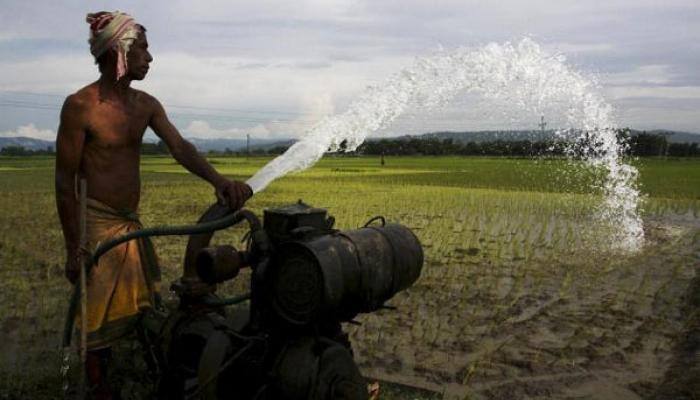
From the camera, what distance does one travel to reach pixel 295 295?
2.25 m

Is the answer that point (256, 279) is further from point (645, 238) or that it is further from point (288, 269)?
point (645, 238)

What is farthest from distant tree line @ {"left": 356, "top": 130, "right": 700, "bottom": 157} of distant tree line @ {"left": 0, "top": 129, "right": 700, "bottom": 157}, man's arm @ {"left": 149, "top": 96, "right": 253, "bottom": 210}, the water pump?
the water pump

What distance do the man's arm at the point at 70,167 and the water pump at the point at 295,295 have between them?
375 millimetres

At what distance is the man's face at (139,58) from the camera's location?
110 inches

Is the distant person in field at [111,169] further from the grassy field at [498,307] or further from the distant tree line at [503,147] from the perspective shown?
the distant tree line at [503,147]

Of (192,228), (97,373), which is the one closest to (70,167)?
(192,228)

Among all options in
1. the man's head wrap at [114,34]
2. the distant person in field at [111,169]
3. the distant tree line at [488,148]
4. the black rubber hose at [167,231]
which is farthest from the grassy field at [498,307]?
the distant tree line at [488,148]

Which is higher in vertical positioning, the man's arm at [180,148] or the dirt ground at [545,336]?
the man's arm at [180,148]

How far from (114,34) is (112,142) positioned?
0.46 metres

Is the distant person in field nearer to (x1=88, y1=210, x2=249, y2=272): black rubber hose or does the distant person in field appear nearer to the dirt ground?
(x1=88, y1=210, x2=249, y2=272): black rubber hose

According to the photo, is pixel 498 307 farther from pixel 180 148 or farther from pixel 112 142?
pixel 112 142

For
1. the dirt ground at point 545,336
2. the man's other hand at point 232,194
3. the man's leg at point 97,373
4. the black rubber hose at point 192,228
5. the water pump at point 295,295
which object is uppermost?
the man's other hand at point 232,194

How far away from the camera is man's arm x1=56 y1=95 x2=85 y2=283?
272cm

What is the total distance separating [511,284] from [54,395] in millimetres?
5392
